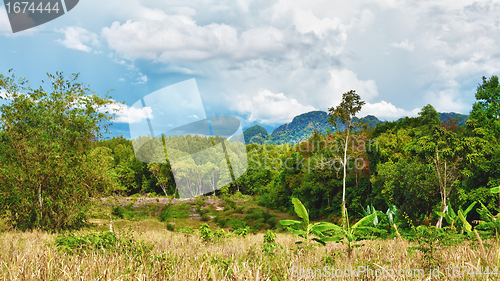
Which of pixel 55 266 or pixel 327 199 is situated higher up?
pixel 55 266

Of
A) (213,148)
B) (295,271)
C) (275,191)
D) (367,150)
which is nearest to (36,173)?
(295,271)

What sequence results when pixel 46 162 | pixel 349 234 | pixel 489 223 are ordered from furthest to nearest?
pixel 46 162 → pixel 489 223 → pixel 349 234

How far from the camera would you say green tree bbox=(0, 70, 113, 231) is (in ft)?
25.9

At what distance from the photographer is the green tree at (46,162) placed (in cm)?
788

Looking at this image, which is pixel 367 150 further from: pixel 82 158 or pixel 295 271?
pixel 295 271

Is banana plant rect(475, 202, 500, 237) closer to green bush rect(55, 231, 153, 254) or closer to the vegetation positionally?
the vegetation

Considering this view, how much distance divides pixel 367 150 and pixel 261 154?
32669 millimetres

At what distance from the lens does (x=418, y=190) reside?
13336 millimetres

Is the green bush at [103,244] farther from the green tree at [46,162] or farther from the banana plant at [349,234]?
the green tree at [46,162]

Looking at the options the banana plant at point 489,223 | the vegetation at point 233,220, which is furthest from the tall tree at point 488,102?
the banana plant at point 489,223

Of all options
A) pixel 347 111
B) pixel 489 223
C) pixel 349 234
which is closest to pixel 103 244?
pixel 349 234

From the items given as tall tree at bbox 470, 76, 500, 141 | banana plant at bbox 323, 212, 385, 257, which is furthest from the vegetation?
tall tree at bbox 470, 76, 500, 141

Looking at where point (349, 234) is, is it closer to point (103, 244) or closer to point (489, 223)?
point (489, 223)

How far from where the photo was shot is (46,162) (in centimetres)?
800
